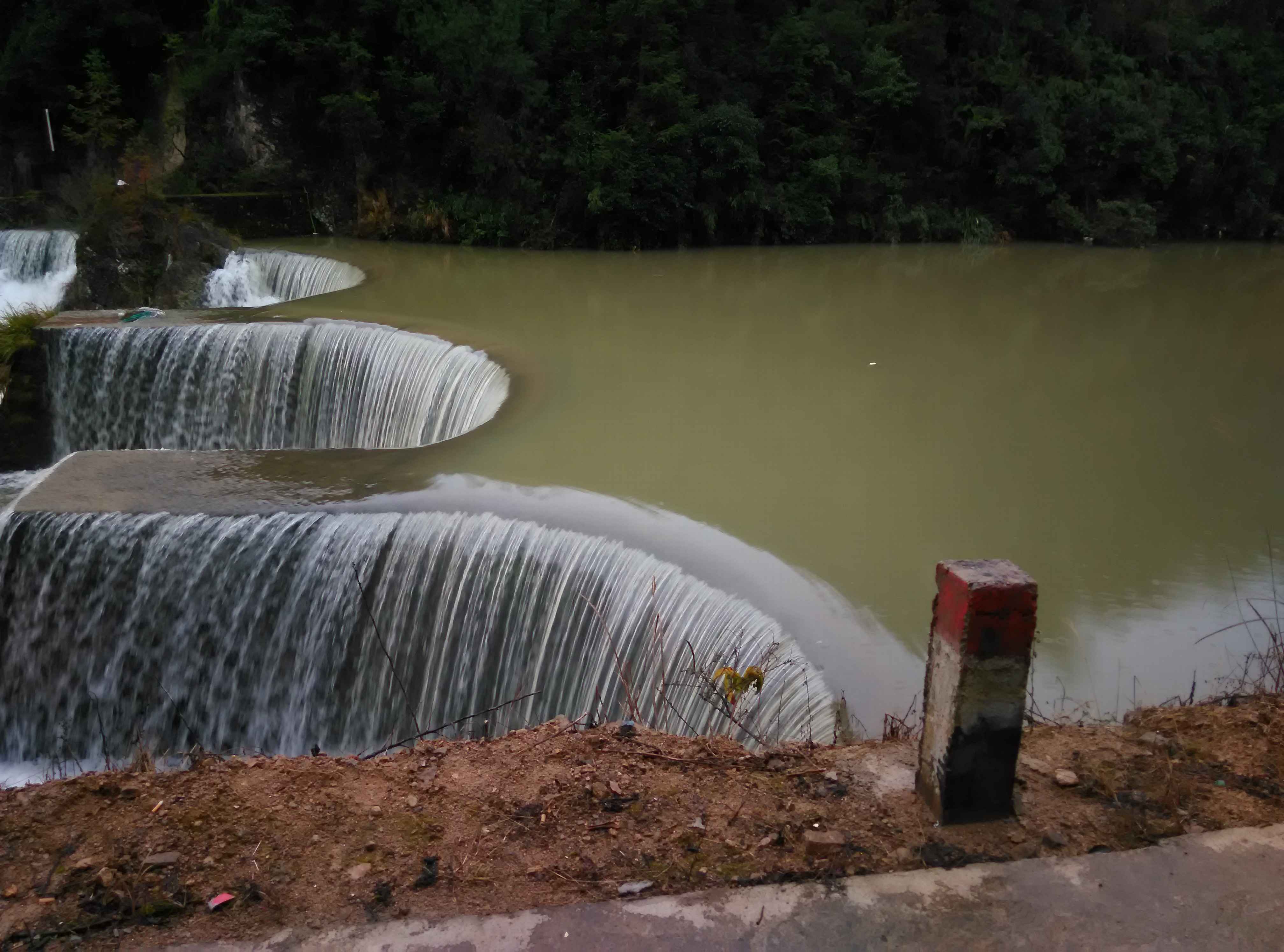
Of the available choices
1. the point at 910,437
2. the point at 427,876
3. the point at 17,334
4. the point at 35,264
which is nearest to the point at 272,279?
the point at 35,264

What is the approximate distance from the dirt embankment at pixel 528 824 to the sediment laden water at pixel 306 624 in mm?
1884

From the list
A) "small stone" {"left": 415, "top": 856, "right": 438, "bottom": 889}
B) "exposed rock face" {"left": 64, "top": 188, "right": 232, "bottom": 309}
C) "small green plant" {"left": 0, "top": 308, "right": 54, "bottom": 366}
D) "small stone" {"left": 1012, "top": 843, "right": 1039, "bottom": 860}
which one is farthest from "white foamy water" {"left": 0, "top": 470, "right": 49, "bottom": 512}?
"small stone" {"left": 1012, "top": 843, "right": 1039, "bottom": 860}

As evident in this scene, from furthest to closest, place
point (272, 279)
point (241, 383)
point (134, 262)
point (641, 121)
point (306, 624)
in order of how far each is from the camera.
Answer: point (641, 121)
point (272, 279)
point (134, 262)
point (241, 383)
point (306, 624)

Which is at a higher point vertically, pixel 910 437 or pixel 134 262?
pixel 134 262

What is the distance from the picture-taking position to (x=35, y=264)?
14586mm

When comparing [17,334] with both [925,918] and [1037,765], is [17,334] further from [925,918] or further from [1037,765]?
[925,918]

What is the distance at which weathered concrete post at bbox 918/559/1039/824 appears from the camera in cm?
235

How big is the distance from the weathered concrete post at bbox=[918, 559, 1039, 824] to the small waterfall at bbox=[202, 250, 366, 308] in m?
11.7

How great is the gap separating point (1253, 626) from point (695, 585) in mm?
2734

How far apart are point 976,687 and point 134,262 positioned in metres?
13.1

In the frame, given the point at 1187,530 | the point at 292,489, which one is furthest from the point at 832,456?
the point at 292,489

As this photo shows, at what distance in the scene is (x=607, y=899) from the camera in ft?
7.75

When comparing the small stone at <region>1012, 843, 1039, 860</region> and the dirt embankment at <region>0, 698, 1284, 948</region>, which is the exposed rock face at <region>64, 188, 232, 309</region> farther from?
the small stone at <region>1012, 843, 1039, 860</region>

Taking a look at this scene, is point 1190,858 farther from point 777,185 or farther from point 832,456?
point 777,185
